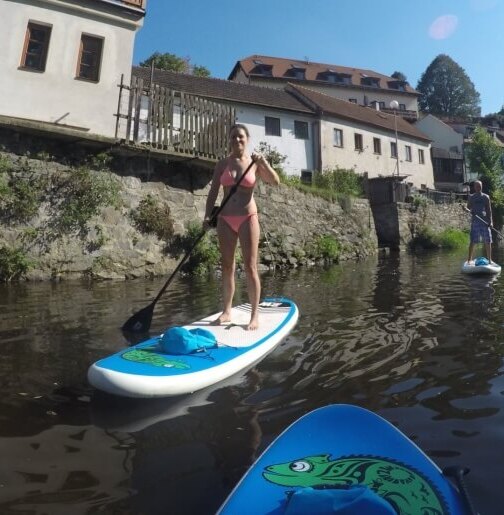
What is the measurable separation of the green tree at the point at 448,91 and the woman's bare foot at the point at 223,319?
89.0m

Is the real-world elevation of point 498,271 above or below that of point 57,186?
below

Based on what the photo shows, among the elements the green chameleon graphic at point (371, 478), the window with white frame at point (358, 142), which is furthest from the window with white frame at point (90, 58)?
the window with white frame at point (358, 142)

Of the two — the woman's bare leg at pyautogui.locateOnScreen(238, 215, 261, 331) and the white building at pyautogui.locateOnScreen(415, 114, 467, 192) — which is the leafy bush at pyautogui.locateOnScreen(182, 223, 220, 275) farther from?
the white building at pyautogui.locateOnScreen(415, 114, 467, 192)

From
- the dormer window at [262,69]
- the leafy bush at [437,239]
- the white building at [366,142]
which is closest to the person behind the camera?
the leafy bush at [437,239]

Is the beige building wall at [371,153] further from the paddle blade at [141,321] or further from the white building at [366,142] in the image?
the paddle blade at [141,321]

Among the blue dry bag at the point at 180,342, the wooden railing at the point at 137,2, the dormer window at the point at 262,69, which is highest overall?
the dormer window at the point at 262,69

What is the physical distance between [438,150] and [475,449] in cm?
4637

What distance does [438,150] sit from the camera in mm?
43188

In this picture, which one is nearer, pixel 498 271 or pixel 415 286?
pixel 415 286

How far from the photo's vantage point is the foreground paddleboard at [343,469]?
139 centimetres

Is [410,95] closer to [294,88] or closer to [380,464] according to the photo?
[294,88]

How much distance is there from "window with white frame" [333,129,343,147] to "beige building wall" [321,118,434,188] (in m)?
0.14

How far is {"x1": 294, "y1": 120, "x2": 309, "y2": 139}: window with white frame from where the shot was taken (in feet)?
96.1

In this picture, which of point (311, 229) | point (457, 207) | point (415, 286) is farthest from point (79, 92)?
point (457, 207)
